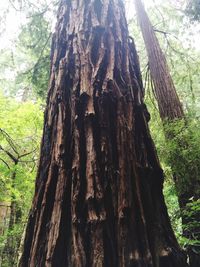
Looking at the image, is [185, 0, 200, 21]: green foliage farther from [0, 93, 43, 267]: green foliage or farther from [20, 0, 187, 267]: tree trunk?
[0, 93, 43, 267]: green foliage

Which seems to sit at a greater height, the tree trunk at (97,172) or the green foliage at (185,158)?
the green foliage at (185,158)

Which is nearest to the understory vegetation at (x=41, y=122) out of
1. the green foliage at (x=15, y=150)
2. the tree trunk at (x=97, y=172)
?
the green foliage at (x=15, y=150)

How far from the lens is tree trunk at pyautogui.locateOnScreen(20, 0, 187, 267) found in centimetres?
191

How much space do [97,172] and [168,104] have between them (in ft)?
16.5

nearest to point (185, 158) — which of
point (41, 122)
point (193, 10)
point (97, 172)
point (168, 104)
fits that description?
point (168, 104)

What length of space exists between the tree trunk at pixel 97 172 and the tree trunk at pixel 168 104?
7.85 ft

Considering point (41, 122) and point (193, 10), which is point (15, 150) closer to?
point (41, 122)

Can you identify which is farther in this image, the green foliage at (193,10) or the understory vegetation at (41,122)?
the green foliage at (193,10)

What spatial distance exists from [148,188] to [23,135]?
8044 millimetres

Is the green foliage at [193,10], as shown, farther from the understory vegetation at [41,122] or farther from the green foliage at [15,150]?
the green foliage at [15,150]

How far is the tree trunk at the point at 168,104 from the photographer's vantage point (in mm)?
5133

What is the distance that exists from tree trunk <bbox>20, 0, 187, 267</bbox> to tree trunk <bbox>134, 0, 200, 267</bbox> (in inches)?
94.2

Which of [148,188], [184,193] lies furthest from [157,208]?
[184,193]

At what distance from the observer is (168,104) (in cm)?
682
